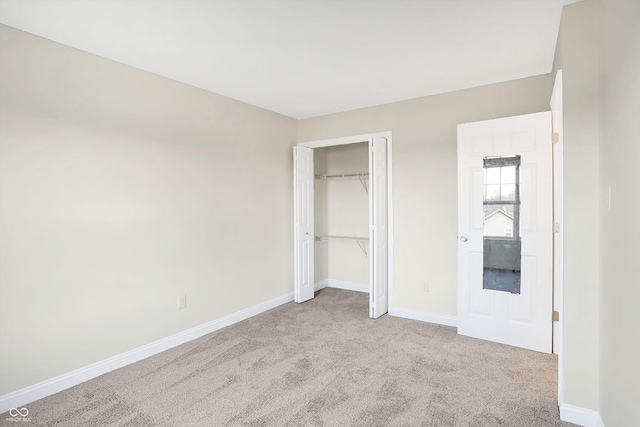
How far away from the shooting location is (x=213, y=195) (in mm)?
3480

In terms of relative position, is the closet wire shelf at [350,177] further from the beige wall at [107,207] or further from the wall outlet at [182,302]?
the wall outlet at [182,302]

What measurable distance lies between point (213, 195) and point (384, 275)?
7.06 feet

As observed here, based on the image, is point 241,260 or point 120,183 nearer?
point 120,183

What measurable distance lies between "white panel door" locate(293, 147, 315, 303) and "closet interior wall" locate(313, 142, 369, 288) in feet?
1.69

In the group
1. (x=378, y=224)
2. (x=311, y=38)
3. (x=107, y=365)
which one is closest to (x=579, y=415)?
(x=378, y=224)

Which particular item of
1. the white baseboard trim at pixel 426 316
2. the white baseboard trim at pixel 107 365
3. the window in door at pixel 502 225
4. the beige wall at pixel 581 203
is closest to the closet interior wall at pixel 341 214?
Result: the white baseboard trim at pixel 426 316

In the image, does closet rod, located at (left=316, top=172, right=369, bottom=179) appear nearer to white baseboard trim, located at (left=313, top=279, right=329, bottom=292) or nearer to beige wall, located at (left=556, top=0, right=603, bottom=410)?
white baseboard trim, located at (left=313, top=279, right=329, bottom=292)

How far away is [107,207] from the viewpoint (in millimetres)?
2631

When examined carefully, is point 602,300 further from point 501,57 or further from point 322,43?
point 322,43

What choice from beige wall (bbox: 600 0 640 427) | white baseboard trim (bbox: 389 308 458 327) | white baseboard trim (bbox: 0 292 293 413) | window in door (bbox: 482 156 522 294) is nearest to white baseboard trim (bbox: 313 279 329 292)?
white baseboard trim (bbox: 0 292 293 413)

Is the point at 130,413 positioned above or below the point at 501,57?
below

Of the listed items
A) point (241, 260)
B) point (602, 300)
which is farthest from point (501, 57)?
point (241, 260)

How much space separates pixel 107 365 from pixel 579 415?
3.30 meters

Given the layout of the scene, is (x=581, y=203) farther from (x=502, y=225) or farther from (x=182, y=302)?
(x=182, y=302)
